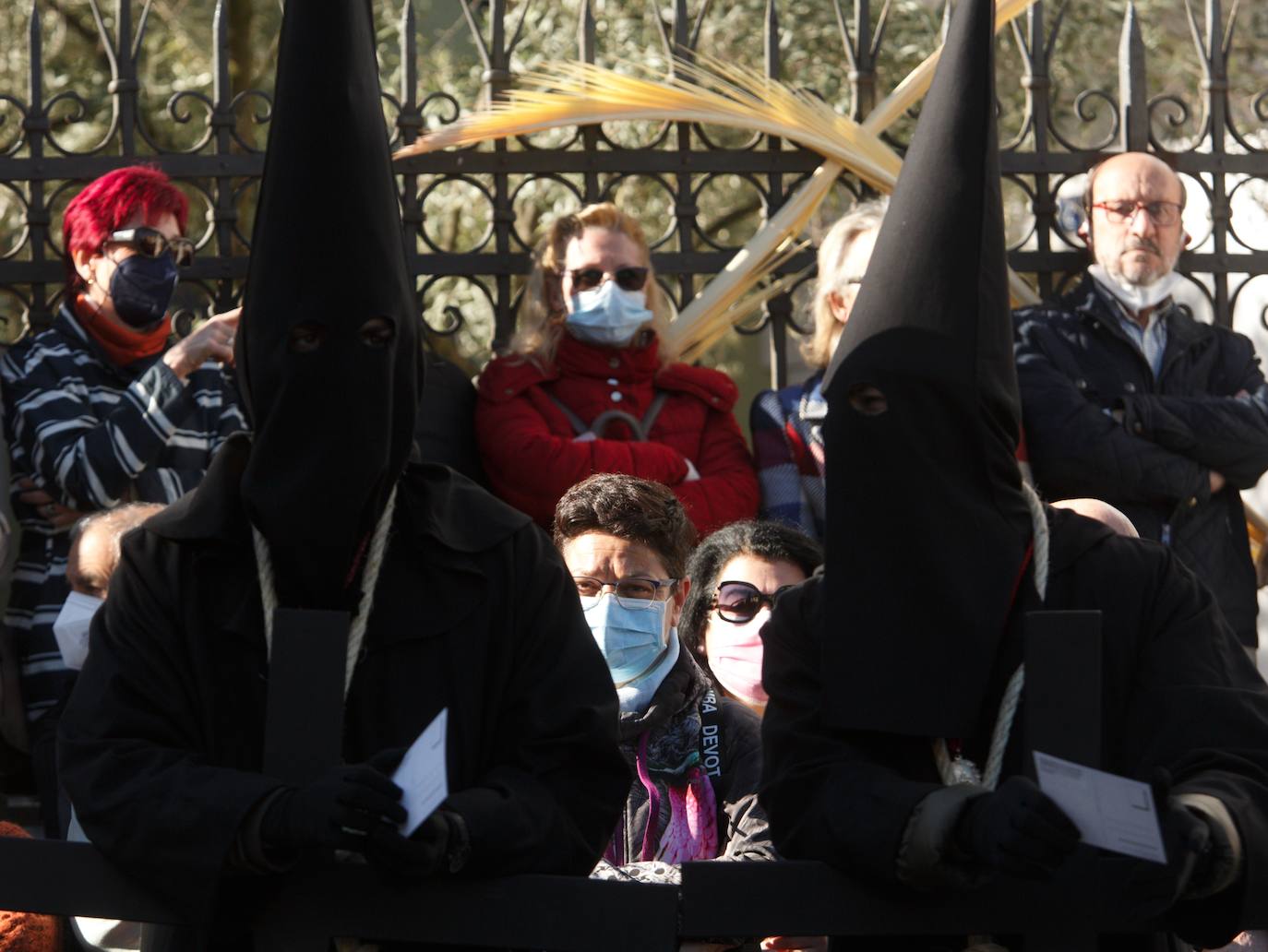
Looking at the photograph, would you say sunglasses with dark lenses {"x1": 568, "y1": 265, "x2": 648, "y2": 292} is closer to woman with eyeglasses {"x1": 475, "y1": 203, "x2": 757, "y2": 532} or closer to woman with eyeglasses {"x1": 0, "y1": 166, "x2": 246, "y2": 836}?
woman with eyeglasses {"x1": 475, "y1": 203, "x2": 757, "y2": 532}

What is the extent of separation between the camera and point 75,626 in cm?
518

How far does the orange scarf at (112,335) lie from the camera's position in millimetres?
5805

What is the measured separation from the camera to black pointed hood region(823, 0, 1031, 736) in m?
3.03

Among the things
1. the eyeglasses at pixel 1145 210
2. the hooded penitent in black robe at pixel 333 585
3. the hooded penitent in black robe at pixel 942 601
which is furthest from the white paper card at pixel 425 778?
the eyeglasses at pixel 1145 210

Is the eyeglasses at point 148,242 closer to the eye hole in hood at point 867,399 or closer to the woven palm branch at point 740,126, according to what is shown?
the woven palm branch at point 740,126

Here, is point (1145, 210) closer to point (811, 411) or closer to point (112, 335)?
point (811, 411)

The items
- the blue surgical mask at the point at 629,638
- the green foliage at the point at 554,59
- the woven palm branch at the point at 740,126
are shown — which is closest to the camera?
the blue surgical mask at the point at 629,638

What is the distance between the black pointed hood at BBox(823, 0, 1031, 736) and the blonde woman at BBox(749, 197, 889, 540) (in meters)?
2.65

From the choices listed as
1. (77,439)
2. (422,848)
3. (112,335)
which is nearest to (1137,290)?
(112,335)

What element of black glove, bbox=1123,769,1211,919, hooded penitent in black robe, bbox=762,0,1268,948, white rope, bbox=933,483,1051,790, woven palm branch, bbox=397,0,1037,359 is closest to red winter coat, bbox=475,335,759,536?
woven palm branch, bbox=397,0,1037,359

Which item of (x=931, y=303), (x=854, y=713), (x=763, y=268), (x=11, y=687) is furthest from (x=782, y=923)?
(x=763, y=268)

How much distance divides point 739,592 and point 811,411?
1225 millimetres

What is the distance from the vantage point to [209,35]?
11242 millimetres

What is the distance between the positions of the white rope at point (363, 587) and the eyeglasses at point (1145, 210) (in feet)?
12.3
